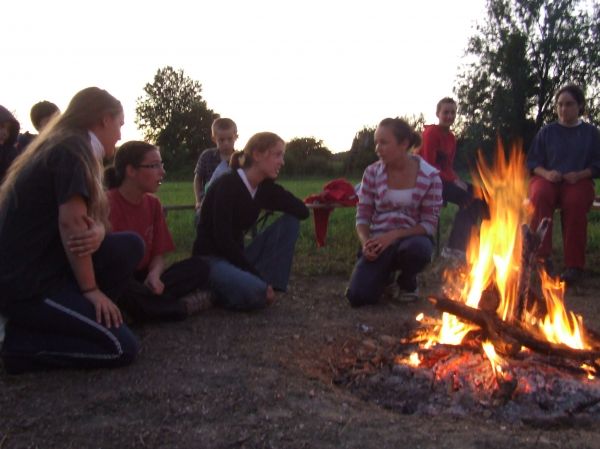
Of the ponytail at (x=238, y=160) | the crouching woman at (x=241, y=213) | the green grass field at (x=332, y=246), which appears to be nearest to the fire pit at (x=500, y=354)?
the crouching woman at (x=241, y=213)

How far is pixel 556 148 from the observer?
6.95m

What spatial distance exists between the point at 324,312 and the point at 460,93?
37175mm

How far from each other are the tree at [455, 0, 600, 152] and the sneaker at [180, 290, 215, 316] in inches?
1395

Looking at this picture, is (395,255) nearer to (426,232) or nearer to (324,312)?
(426,232)

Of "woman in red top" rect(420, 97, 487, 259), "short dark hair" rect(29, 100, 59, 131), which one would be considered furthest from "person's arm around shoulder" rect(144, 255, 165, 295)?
"woman in red top" rect(420, 97, 487, 259)

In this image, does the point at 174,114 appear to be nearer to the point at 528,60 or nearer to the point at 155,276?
the point at 528,60

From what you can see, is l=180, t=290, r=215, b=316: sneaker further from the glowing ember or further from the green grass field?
the green grass field

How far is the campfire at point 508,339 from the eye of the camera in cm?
352

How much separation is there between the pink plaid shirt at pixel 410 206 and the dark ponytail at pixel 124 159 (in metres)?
1.77

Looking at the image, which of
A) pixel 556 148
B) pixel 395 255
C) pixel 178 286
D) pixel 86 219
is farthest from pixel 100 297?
pixel 556 148

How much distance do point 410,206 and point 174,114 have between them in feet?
203

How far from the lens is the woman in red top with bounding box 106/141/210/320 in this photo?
15.8 ft

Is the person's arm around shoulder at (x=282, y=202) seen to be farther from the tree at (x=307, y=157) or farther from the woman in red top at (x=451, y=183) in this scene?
the tree at (x=307, y=157)

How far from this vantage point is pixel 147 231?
503 cm
